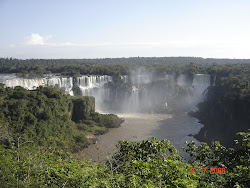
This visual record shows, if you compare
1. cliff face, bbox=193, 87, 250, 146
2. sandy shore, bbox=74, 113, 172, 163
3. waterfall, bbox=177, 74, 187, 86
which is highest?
waterfall, bbox=177, 74, 187, 86

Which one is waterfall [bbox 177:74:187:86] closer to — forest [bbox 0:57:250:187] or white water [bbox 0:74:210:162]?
white water [bbox 0:74:210:162]

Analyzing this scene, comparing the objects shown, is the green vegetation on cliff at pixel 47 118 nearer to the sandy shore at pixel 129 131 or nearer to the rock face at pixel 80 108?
the rock face at pixel 80 108

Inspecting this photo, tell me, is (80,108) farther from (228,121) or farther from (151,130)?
(228,121)

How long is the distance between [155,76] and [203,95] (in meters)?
12.0

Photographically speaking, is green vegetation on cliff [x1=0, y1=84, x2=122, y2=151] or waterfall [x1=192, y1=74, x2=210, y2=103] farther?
waterfall [x1=192, y1=74, x2=210, y2=103]

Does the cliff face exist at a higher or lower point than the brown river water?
higher

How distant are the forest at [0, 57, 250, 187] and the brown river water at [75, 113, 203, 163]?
1483 mm

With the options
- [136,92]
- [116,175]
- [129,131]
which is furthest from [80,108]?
[116,175]

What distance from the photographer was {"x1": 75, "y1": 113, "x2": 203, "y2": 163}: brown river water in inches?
1040

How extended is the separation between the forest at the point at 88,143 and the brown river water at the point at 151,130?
1483mm

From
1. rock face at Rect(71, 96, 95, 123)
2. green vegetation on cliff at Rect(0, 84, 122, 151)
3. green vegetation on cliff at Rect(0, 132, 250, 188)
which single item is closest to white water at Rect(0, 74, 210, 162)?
green vegetation on cliff at Rect(0, 84, 122, 151)

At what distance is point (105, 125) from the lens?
32.3 meters

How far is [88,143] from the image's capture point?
2609 cm

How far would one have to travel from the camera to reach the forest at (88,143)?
6605 mm
